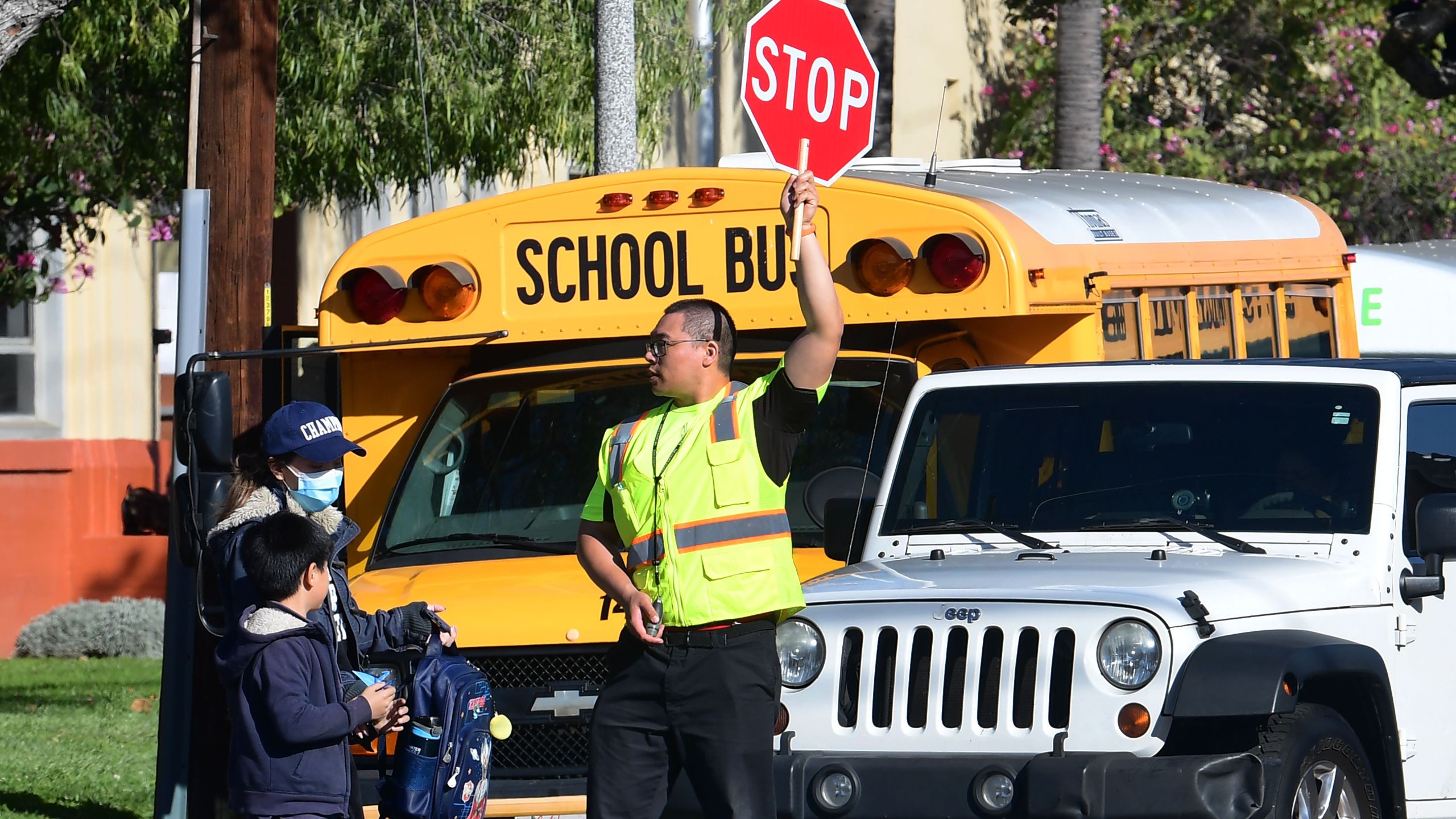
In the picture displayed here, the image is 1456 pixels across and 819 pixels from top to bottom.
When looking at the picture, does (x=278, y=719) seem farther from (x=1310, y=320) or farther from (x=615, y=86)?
(x=615, y=86)

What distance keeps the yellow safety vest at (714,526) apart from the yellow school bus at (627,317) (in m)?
1.66

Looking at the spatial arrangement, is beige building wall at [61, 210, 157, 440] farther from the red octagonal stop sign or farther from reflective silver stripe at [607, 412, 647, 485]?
reflective silver stripe at [607, 412, 647, 485]

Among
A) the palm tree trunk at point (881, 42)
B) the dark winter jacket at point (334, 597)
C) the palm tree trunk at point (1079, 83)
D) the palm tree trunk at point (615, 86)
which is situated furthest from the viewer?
the palm tree trunk at point (1079, 83)

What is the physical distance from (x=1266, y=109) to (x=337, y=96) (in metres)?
11.8

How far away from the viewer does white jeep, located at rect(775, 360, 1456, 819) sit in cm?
539

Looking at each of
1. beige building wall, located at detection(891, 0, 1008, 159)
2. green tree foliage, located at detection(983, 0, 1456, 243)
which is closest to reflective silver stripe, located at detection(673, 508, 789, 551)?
green tree foliage, located at detection(983, 0, 1456, 243)

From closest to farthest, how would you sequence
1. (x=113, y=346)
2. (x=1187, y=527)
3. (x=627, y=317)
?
(x=1187, y=527), (x=627, y=317), (x=113, y=346)

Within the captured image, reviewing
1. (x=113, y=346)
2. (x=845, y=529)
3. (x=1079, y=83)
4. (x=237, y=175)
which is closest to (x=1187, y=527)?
(x=845, y=529)

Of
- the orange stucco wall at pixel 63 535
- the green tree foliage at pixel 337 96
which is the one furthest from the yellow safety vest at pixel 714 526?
the orange stucco wall at pixel 63 535

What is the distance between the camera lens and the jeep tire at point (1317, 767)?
5.30 metres

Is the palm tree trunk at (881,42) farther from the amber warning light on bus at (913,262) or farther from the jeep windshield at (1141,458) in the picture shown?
the jeep windshield at (1141,458)

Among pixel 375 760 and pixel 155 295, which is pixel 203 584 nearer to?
pixel 375 760

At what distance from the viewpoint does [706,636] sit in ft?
16.9

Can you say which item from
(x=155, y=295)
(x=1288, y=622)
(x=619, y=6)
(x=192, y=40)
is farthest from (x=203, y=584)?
(x=155, y=295)
